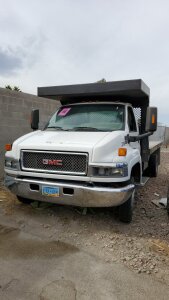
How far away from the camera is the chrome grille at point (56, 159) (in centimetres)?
369

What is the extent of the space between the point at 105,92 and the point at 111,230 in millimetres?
2657

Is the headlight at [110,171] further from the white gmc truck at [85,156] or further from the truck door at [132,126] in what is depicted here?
the truck door at [132,126]

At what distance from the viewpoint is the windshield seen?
4508 millimetres

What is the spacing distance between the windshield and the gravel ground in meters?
1.58

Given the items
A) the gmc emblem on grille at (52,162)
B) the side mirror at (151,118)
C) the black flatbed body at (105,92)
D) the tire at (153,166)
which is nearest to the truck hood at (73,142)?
the gmc emblem on grille at (52,162)

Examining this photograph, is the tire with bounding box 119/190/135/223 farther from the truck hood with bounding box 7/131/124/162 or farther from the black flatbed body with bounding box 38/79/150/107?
the black flatbed body with bounding box 38/79/150/107

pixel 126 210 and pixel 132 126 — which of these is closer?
pixel 126 210

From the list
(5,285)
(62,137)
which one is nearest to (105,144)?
(62,137)

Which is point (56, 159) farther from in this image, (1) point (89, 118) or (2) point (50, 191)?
(1) point (89, 118)

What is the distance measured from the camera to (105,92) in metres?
4.88

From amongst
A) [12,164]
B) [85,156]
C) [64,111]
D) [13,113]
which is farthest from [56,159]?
[13,113]

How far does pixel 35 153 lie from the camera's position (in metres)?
4.00

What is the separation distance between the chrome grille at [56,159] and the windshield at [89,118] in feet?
2.90

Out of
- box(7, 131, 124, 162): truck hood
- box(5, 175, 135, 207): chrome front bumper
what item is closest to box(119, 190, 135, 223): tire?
box(5, 175, 135, 207): chrome front bumper
